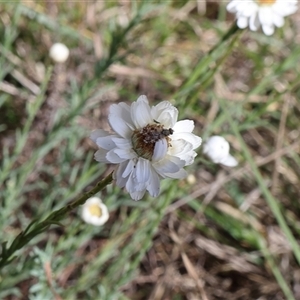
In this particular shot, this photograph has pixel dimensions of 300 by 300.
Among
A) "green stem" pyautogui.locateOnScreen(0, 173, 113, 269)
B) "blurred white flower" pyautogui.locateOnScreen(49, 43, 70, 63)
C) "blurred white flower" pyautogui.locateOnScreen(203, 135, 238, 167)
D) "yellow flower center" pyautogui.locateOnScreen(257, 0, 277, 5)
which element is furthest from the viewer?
"blurred white flower" pyautogui.locateOnScreen(49, 43, 70, 63)

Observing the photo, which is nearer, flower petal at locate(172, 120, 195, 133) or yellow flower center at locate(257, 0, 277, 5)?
flower petal at locate(172, 120, 195, 133)

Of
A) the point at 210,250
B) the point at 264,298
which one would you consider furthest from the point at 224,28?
the point at 264,298

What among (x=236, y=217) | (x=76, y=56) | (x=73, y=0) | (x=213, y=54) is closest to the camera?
(x=213, y=54)

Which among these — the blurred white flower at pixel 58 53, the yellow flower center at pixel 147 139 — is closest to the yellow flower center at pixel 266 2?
the blurred white flower at pixel 58 53

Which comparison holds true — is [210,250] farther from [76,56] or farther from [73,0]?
[73,0]

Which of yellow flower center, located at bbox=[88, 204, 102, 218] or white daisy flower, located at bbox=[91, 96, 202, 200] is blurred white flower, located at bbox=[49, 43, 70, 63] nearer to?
yellow flower center, located at bbox=[88, 204, 102, 218]

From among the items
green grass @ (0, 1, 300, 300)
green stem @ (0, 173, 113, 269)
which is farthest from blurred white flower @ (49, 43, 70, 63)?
green stem @ (0, 173, 113, 269)

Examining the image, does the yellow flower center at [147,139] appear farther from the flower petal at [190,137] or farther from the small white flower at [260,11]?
the small white flower at [260,11]
